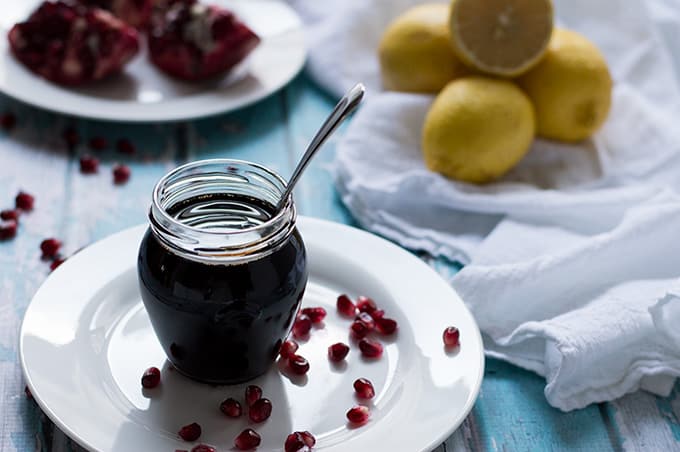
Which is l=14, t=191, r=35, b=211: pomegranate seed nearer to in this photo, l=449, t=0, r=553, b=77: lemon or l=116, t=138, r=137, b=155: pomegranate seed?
l=116, t=138, r=137, b=155: pomegranate seed

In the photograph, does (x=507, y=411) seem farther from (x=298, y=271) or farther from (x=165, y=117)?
(x=165, y=117)

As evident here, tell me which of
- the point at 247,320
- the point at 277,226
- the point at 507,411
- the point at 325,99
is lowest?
the point at 325,99


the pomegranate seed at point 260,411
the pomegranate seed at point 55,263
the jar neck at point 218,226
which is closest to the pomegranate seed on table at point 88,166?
the pomegranate seed at point 55,263

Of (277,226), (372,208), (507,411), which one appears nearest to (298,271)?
(277,226)

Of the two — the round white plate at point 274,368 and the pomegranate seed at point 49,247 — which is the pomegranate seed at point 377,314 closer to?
the round white plate at point 274,368

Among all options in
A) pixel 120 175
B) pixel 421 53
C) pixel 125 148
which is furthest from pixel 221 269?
pixel 421 53
